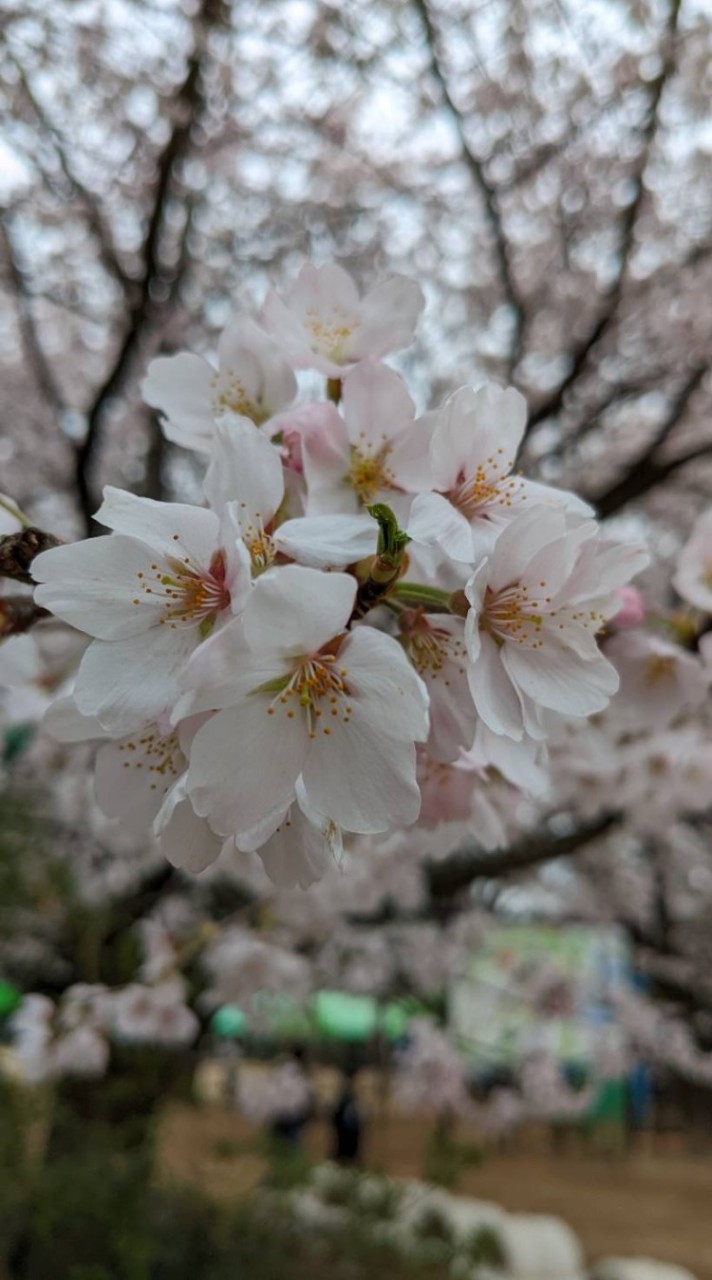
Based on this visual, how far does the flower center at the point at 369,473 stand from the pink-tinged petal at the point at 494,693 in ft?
0.53

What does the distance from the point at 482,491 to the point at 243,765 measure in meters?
0.30

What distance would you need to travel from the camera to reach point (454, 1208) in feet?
18.2

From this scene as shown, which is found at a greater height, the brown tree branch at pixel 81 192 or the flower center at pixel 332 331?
the flower center at pixel 332 331

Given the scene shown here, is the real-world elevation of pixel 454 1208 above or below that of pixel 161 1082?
below

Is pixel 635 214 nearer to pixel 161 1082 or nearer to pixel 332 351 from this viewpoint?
pixel 332 351

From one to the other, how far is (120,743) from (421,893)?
131 inches

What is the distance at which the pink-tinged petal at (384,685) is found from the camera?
1.78 feet

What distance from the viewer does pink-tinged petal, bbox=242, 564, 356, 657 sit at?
0.51m

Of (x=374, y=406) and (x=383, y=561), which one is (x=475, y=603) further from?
(x=374, y=406)

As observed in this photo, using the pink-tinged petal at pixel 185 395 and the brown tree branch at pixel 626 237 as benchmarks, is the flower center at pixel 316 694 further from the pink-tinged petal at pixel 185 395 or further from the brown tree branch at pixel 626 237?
the brown tree branch at pixel 626 237

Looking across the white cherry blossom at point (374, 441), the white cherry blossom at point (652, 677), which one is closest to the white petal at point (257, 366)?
the white cherry blossom at point (374, 441)

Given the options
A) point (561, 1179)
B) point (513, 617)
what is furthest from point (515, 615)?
point (561, 1179)

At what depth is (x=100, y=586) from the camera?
61cm

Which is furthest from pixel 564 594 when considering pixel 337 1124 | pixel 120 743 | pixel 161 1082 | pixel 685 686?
pixel 337 1124
